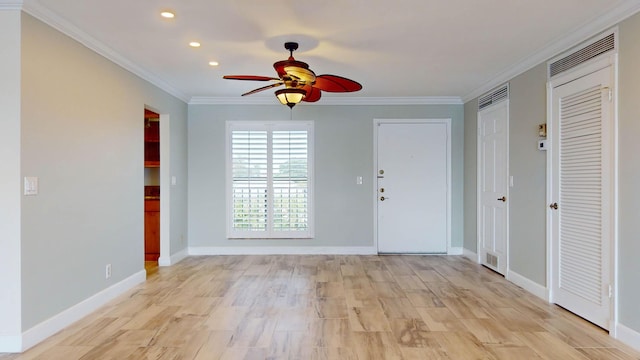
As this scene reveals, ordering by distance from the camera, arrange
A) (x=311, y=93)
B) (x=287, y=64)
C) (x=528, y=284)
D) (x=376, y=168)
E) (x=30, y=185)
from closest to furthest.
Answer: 1. (x=30, y=185)
2. (x=287, y=64)
3. (x=311, y=93)
4. (x=528, y=284)
5. (x=376, y=168)

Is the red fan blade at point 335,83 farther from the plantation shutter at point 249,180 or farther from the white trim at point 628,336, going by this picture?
the white trim at point 628,336

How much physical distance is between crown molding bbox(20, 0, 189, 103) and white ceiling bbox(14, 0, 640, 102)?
0.01 metres

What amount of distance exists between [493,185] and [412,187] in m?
1.32

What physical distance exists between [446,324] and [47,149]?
3.42 m

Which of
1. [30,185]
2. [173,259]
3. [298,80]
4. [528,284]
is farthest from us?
[173,259]

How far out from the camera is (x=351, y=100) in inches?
224

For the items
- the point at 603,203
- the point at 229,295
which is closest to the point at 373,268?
the point at 229,295

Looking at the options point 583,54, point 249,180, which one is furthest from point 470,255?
point 249,180

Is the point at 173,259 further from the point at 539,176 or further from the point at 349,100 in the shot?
the point at 539,176

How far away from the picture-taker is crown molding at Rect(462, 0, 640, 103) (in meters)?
2.64

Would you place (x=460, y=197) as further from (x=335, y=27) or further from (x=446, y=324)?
(x=335, y=27)

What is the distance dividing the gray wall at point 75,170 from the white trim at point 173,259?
2.62 feet

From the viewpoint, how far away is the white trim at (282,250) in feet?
18.9

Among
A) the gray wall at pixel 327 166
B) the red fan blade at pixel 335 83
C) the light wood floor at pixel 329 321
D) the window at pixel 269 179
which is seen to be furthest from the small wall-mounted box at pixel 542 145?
the window at pixel 269 179
